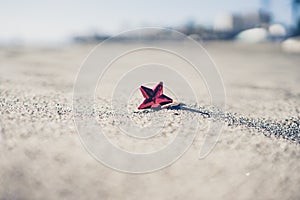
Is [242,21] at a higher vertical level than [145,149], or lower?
higher

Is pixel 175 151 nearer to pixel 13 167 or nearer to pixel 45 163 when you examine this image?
pixel 45 163

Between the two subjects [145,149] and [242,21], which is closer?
[145,149]

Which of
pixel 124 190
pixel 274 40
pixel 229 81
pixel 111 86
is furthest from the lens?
pixel 274 40

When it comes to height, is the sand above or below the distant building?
below

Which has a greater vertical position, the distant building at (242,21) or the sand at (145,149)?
the distant building at (242,21)

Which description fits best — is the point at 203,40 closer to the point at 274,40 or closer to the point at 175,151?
the point at 274,40

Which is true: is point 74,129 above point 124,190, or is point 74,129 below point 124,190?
above

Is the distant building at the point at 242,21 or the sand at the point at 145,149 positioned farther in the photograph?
the distant building at the point at 242,21

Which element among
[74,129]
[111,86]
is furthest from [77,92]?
[74,129]

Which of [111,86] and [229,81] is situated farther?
[229,81]

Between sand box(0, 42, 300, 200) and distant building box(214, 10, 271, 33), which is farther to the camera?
distant building box(214, 10, 271, 33)

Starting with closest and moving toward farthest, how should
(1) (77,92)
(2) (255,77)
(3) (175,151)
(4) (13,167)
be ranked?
(4) (13,167), (3) (175,151), (1) (77,92), (2) (255,77)
